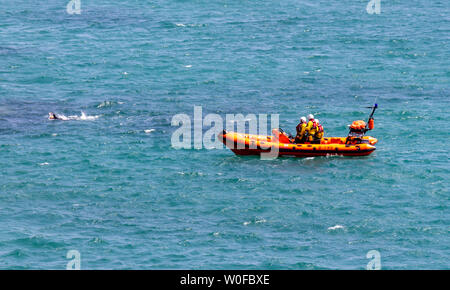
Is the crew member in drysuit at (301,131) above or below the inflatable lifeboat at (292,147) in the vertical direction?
above

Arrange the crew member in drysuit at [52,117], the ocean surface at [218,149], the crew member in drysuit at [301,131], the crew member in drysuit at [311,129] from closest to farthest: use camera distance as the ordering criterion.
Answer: the ocean surface at [218,149] < the crew member in drysuit at [311,129] < the crew member in drysuit at [301,131] < the crew member in drysuit at [52,117]

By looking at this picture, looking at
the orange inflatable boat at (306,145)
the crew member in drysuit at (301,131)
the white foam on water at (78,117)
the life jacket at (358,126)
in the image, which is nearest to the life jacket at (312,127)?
the crew member in drysuit at (301,131)

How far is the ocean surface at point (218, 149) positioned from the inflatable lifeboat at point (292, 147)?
29.2 inches

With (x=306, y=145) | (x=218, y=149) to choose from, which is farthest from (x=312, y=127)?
(x=218, y=149)

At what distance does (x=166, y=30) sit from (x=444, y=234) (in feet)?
153

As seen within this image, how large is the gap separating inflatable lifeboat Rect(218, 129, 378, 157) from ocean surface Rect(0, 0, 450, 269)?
2.43 ft

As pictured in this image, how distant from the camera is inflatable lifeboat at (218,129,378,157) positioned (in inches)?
2105

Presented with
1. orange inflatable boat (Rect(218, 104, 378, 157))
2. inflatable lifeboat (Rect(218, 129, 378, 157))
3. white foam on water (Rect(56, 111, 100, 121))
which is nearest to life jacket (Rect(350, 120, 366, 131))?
orange inflatable boat (Rect(218, 104, 378, 157))

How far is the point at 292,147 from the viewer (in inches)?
2105

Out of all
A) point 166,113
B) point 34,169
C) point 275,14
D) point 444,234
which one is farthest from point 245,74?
point 444,234

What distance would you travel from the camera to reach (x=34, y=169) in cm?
5228

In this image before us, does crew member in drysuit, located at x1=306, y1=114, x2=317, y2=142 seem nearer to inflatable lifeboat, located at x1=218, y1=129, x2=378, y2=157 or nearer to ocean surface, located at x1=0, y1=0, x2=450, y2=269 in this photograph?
inflatable lifeboat, located at x1=218, y1=129, x2=378, y2=157

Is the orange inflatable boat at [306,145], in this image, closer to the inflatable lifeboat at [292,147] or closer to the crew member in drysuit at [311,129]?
the inflatable lifeboat at [292,147]

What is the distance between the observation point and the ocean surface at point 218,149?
1683 inches
